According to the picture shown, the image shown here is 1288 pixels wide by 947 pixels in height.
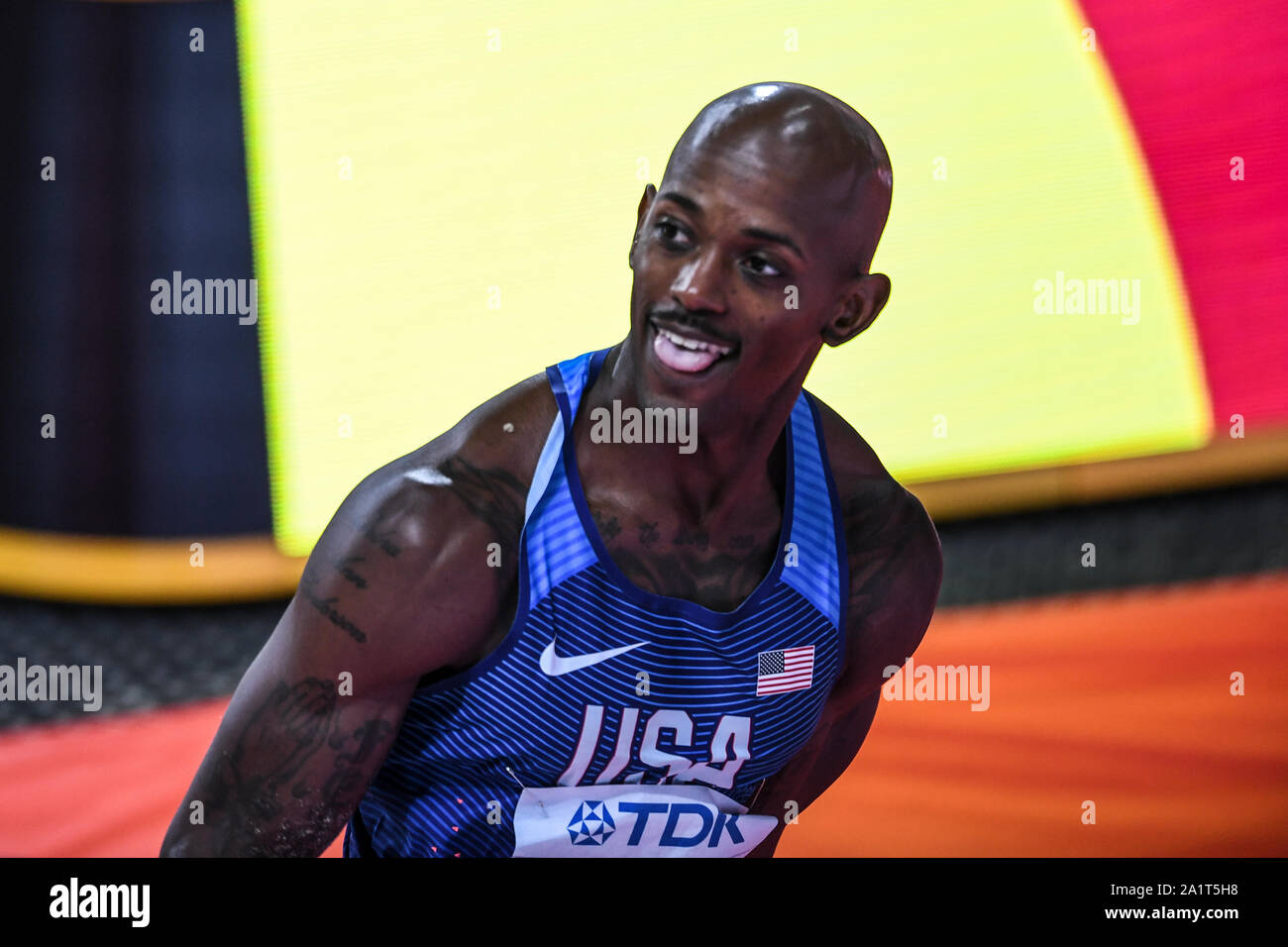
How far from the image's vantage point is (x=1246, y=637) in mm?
3217

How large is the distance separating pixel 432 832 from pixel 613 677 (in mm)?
304

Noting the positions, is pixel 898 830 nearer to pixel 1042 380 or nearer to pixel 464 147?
pixel 1042 380

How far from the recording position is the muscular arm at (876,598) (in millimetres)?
1636

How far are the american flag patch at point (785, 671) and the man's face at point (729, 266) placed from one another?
0.99 feet

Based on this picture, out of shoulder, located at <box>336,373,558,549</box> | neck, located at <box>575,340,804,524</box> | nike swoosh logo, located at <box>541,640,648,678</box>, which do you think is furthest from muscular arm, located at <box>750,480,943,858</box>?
shoulder, located at <box>336,373,558,549</box>

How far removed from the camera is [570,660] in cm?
144

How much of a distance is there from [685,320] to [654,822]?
0.58 meters

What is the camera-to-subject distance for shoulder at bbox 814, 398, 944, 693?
163 centimetres

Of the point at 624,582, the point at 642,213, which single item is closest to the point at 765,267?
the point at 642,213

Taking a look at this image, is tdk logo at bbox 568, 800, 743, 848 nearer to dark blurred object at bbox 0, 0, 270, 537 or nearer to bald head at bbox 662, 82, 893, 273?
bald head at bbox 662, 82, 893, 273

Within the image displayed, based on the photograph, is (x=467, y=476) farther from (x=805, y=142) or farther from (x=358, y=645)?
(x=805, y=142)

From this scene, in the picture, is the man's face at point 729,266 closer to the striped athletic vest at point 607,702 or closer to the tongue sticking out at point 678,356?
the tongue sticking out at point 678,356

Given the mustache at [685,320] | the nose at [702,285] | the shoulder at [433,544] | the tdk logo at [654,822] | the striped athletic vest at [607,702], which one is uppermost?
the nose at [702,285]

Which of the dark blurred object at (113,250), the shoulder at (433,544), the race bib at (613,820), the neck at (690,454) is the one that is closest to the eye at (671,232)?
the neck at (690,454)
